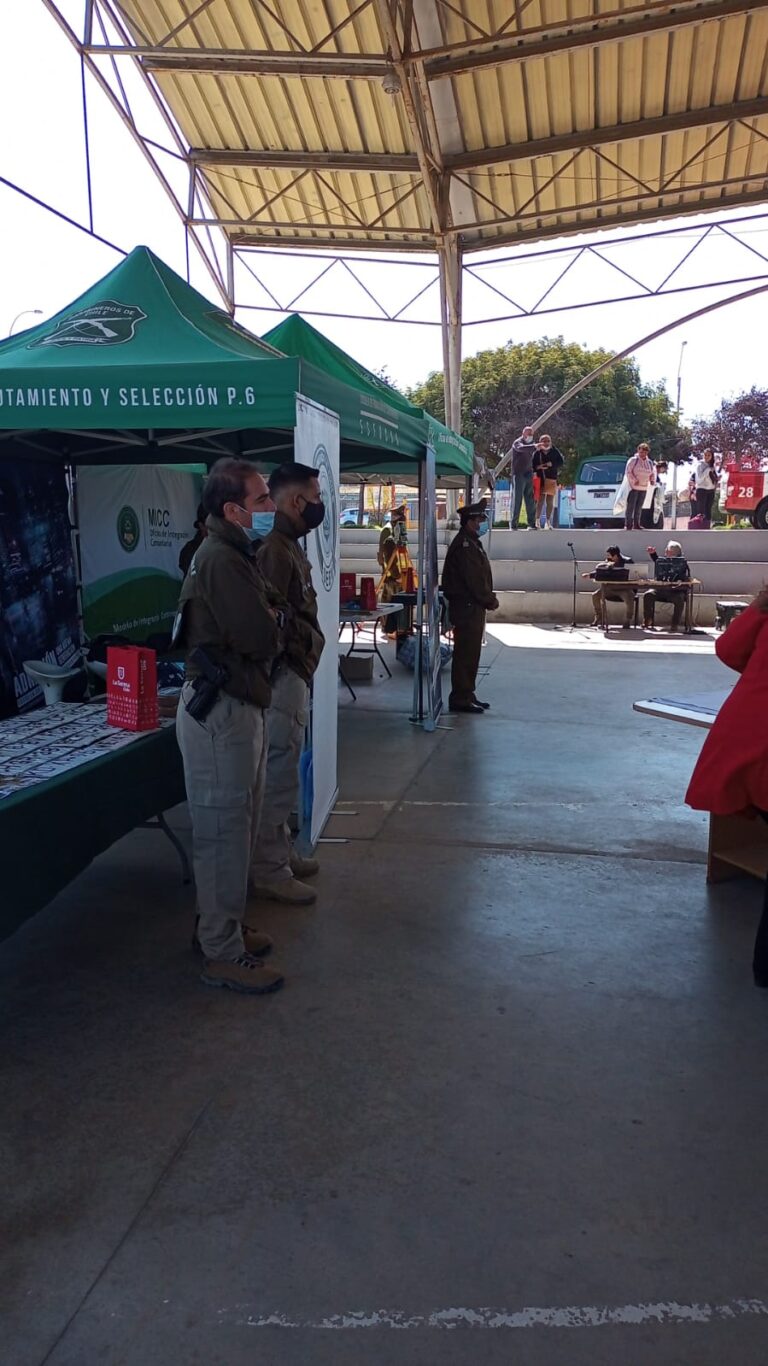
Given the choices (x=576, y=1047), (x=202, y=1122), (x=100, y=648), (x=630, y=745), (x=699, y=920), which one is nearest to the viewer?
(x=202, y=1122)

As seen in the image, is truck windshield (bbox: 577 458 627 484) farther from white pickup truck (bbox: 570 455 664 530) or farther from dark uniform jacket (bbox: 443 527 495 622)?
dark uniform jacket (bbox: 443 527 495 622)

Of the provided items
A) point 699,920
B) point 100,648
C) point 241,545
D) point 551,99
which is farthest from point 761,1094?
point 551,99

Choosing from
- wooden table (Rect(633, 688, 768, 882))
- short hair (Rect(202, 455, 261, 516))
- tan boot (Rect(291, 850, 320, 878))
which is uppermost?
short hair (Rect(202, 455, 261, 516))

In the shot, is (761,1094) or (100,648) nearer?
(761,1094)

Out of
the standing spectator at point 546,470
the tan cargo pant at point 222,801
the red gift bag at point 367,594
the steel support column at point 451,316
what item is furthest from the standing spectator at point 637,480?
the tan cargo pant at point 222,801

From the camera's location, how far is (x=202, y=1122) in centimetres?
272

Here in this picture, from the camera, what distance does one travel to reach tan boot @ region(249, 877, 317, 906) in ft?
14.0

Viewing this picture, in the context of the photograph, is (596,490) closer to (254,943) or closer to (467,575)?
(467,575)

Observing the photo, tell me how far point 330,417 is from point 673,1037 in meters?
3.43

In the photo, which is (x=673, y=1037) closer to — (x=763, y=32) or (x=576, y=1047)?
(x=576, y=1047)

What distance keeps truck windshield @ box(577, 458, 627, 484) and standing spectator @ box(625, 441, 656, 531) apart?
273 inches

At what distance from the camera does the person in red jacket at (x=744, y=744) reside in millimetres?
3482

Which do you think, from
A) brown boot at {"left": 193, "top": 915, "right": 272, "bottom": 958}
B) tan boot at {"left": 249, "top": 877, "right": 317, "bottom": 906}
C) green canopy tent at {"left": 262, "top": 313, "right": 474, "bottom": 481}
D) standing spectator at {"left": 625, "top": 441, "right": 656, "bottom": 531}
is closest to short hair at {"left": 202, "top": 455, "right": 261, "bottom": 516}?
brown boot at {"left": 193, "top": 915, "right": 272, "bottom": 958}

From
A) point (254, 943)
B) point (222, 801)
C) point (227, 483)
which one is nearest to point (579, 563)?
point (254, 943)
